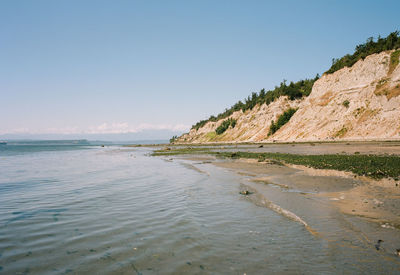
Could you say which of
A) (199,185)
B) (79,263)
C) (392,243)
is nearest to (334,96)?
(199,185)

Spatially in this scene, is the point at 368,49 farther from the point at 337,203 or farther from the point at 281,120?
the point at 337,203

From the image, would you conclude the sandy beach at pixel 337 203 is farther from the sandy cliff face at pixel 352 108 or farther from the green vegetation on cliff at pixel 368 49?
the green vegetation on cliff at pixel 368 49

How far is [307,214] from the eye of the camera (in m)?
8.55

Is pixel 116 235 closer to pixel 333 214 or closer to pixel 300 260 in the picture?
pixel 300 260

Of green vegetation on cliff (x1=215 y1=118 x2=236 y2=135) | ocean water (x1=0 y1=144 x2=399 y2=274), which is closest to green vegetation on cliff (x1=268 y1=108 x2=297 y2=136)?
green vegetation on cliff (x1=215 y1=118 x2=236 y2=135)

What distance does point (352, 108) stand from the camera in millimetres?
56469

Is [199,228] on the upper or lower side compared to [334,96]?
lower

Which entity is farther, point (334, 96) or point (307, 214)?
point (334, 96)

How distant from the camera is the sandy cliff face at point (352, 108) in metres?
48.0

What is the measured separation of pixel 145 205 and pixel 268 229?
229 inches

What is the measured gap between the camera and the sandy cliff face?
48047 mm

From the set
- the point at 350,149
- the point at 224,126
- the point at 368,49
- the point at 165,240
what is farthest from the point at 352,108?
the point at 224,126

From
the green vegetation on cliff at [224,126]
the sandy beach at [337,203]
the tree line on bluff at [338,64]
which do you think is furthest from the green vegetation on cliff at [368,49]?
the sandy beach at [337,203]

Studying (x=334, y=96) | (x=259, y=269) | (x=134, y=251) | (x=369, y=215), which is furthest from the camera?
(x=334, y=96)
